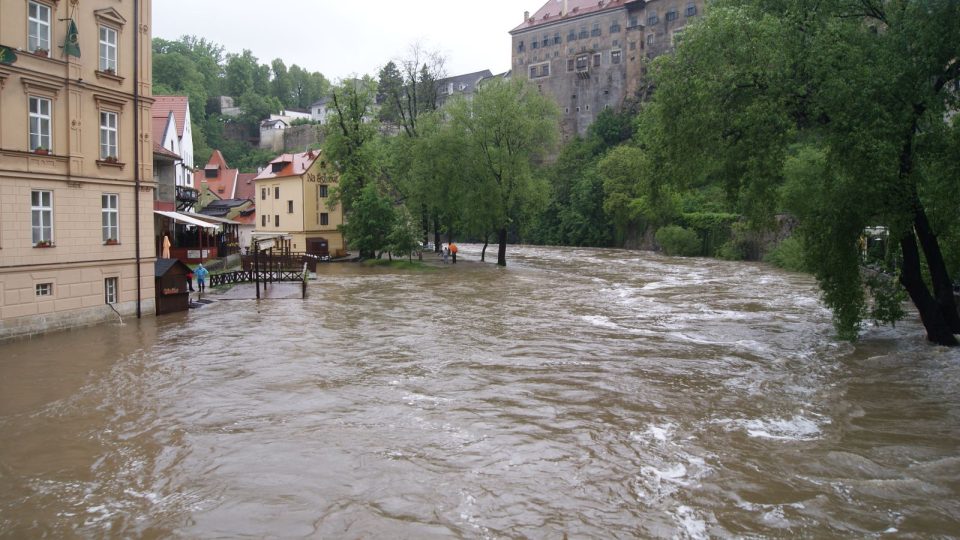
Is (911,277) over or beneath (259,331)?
over

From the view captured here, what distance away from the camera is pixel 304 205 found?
2318 inches

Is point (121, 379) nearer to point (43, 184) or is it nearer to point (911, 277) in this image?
point (43, 184)

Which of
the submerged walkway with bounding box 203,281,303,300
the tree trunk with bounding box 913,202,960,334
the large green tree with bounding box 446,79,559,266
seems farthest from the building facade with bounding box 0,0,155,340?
the large green tree with bounding box 446,79,559,266

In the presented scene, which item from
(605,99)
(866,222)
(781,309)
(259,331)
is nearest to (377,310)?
(259,331)

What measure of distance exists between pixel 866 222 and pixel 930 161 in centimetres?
184

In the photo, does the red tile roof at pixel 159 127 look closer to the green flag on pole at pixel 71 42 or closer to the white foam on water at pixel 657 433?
the green flag on pole at pixel 71 42

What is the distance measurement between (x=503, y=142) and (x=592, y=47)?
5627 cm

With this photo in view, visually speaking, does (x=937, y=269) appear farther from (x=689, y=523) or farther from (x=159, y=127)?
(x=159, y=127)

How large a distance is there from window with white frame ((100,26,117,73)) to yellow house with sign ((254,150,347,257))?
34.6m

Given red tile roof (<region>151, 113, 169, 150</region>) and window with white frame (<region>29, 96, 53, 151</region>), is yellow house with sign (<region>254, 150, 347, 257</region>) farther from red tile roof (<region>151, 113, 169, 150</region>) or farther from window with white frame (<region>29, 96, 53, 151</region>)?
window with white frame (<region>29, 96, 53, 151</region>)

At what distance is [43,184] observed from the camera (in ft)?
65.7

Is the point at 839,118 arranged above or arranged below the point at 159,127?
below

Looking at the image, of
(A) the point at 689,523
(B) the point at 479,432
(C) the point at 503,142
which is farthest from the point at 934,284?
(C) the point at 503,142

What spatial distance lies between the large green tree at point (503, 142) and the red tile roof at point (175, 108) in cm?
1972
